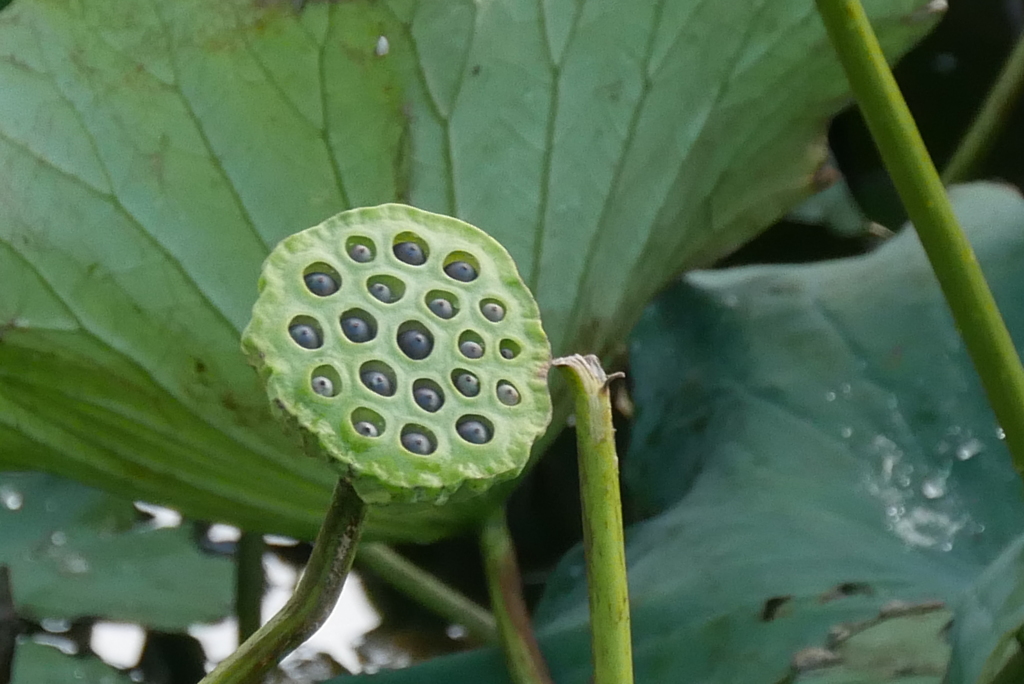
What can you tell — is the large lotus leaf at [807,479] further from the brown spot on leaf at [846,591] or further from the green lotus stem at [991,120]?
the green lotus stem at [991,120]

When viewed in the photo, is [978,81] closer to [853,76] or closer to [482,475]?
[853,76]

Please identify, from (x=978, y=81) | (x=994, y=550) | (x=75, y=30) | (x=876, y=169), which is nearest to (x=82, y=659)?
(x=75, y=30)

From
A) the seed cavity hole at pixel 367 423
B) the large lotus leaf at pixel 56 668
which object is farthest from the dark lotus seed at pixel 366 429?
the large lotus leaf at pixel 56 668

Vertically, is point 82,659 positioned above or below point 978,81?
below

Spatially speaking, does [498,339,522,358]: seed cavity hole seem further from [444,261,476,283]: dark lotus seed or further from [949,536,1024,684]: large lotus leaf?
[949,536,1024,684]: large lotus leaf

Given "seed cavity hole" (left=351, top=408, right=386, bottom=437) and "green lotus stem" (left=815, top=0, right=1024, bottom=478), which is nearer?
"seed cavity hole" (left=351, top=408, right=386, bottom=437)

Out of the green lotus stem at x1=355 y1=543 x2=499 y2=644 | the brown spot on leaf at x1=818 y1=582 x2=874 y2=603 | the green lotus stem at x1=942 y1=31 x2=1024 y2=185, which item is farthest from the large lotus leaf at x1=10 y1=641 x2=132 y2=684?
the green lotus stem at x1=942 y1=31 x2=1024 y2=185
